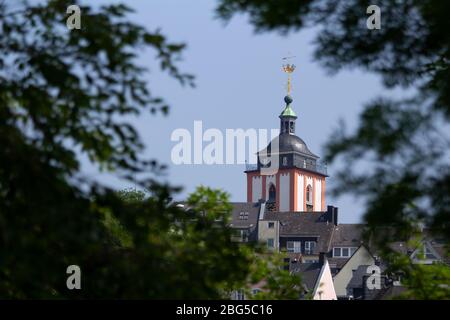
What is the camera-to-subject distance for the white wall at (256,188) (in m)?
168

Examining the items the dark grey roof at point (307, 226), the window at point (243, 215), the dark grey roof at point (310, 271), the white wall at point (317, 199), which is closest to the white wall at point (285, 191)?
the white wall at point (317, 199)

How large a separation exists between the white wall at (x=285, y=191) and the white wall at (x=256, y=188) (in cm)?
281

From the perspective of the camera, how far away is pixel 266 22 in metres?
10.9

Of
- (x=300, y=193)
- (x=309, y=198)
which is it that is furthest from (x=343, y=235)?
(x=309, y=198)

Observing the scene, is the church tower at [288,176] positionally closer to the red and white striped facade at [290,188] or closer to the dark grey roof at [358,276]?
the red and white striped facade at [290,188]

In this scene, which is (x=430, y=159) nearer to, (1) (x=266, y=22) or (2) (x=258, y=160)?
(1) (x=266, y=22)

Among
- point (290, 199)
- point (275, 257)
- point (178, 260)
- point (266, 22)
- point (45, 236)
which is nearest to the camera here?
point (45, 236)

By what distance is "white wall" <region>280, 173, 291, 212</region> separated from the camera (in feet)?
539

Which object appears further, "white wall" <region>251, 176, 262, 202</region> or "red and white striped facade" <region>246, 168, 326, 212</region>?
"white wall" <region>251, 176, 262, 202</region>

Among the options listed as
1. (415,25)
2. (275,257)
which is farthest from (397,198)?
(275,257)

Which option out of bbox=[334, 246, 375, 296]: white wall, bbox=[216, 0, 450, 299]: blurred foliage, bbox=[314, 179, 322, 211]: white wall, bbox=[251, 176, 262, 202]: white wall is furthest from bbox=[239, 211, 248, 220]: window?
bbox=[216, 0, 450, 299]: blurred foliage

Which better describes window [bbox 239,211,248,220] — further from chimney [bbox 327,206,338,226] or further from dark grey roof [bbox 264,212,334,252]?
chimney [bbox 327,206,338,226]

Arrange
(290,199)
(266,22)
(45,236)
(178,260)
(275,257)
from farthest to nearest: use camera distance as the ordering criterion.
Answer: (290,199) < (275,257) < (266,22) < (178,260) < (45,236)
